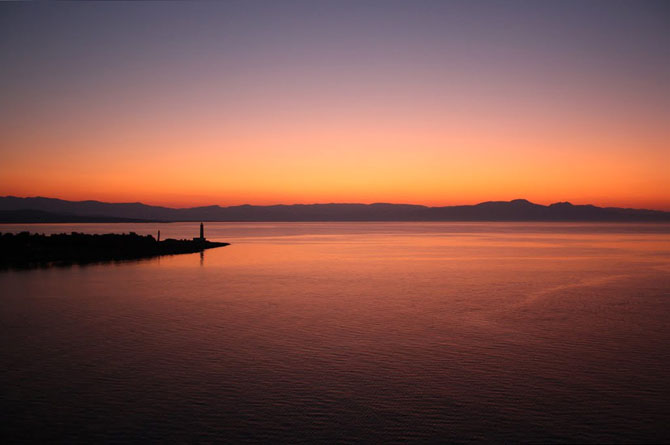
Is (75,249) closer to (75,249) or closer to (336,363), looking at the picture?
(75,249)

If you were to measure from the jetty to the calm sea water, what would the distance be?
15384mm

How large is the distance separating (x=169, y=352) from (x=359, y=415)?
702 cm

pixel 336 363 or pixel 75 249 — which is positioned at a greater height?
pixel 75 249

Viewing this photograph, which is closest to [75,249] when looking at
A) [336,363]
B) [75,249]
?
[75,249]

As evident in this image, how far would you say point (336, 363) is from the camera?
13750 millimetres

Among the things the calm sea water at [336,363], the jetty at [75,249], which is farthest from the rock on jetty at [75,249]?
the calm sea water at [336,363]

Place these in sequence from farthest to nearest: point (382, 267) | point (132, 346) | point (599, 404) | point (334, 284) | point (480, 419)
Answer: point (382, 267)
point (334, 284)
point (132, 346)
point (599, 404)
point (480, 419)

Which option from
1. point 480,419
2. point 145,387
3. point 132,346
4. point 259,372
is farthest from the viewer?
point 132,346

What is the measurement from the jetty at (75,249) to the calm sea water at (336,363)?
1538 cm

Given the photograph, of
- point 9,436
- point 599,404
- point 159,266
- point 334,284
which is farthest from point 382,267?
point 9,436

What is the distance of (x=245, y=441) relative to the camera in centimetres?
913

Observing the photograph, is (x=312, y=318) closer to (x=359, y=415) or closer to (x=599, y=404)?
(x=359, y=415)

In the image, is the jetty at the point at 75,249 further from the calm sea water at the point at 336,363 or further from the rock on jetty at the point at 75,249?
the calm sea water at the point at 336,363

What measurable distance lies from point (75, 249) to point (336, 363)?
40507mm
